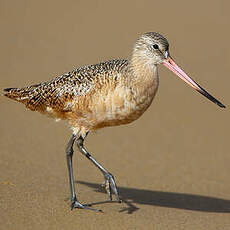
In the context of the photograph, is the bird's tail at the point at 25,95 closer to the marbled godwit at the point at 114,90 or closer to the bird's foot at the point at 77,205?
the marbled godwit at the point at 114,90

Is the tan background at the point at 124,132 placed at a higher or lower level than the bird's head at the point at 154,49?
lower

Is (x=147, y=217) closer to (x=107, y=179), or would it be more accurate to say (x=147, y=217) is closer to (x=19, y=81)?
(x=107, y=179)

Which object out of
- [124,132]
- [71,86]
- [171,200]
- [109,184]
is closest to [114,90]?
[71,86]

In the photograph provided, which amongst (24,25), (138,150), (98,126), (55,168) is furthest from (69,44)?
(98,126)

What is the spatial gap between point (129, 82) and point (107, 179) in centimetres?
110

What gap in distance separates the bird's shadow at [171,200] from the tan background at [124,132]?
0.5 inches

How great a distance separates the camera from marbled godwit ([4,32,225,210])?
19.1ft

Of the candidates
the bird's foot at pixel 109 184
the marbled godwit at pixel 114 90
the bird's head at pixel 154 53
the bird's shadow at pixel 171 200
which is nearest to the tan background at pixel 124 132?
the bird's shadow at pixel 171 200

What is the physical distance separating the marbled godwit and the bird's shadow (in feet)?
1.19

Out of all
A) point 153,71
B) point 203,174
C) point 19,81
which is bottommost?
point 203,174

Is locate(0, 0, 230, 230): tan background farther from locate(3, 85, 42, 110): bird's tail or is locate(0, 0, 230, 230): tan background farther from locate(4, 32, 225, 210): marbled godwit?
locate(3, 85, 42, 110): bird's tail

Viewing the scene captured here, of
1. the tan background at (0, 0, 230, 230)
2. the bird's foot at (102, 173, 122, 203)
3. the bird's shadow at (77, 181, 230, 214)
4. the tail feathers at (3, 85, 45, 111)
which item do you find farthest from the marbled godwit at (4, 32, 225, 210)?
the tan background at (0, 0, 230, 230)

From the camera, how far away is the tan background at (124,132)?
5.86 meters

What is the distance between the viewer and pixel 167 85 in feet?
34.0
